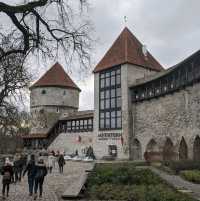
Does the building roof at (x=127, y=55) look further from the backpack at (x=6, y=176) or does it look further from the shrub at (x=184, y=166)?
the backpack at (x=6, y=176)

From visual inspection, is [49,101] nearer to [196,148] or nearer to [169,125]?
[169,125]

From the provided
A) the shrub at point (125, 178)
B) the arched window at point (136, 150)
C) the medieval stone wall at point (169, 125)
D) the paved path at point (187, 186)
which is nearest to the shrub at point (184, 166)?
the paved path at point (187, 186)

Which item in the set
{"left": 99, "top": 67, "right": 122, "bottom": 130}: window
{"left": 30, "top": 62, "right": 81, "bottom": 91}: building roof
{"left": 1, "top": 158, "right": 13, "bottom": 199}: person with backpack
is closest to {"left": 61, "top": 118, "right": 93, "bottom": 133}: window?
{"left": 99, "top": 67, "right": 122, "bottom": 130}: window

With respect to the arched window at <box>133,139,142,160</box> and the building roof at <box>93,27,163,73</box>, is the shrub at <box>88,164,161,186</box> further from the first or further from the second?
the building roof at <box>93,27,163,73</box>

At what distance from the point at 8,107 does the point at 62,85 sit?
35.2 meters

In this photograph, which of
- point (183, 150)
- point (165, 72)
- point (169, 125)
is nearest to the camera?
point (183, 150)

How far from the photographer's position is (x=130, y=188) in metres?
12.2

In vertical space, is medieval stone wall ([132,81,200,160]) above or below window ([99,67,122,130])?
below

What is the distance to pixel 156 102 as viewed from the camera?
1297 inches

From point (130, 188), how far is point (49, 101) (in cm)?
4404

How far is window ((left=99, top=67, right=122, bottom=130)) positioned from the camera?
39.5 meters

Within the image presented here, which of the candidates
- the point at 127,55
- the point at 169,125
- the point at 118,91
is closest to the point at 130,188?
the point at 169,125

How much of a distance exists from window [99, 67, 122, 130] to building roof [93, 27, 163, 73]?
101 cm

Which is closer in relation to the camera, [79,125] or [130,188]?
[130,188]
